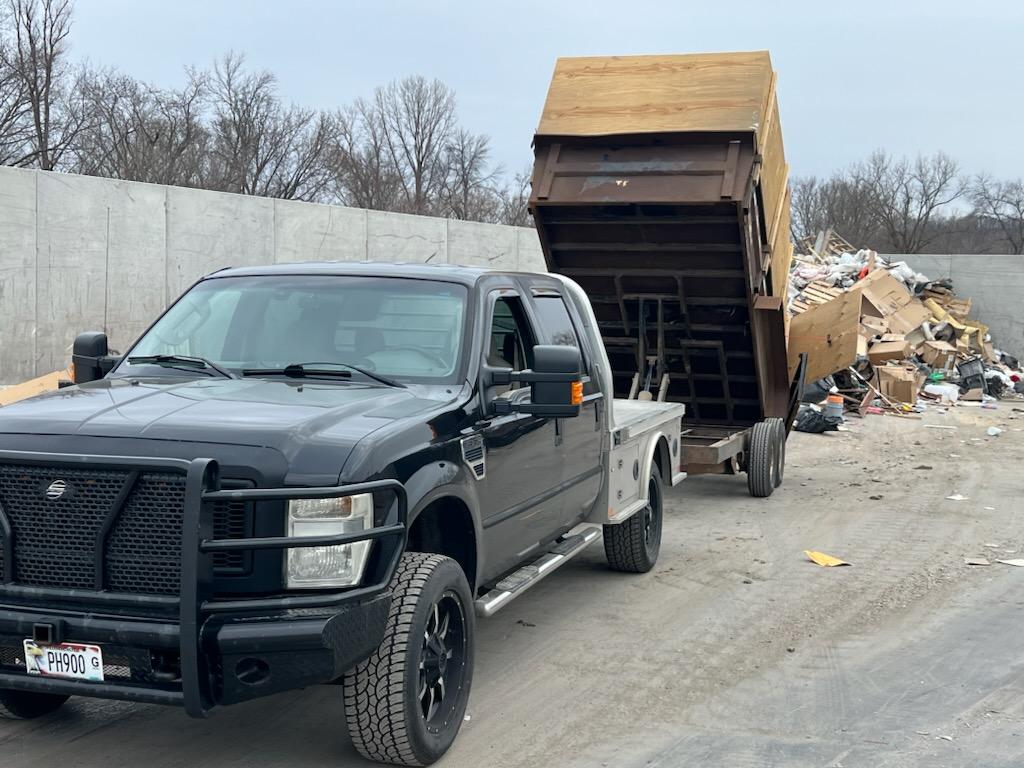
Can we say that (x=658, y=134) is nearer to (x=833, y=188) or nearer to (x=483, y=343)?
(x=483, y=343)

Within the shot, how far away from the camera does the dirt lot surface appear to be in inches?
191

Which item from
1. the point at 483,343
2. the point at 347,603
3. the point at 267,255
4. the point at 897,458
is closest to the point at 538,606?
the point at 483,343

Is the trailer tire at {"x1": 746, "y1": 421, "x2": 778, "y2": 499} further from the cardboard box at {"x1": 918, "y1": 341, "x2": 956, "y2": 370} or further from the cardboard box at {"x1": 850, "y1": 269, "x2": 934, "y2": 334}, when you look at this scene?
the cardboard box at {"x1": 918, "y1": 341, "x2": 956, "y2": 370}

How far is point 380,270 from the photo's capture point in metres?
5.98

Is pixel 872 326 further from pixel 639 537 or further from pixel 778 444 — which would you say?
pixel 639 537

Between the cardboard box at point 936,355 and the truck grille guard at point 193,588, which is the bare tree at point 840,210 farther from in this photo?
the truck grille guard at point 193,588

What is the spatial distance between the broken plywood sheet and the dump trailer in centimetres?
43

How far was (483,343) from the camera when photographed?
18.5 feet

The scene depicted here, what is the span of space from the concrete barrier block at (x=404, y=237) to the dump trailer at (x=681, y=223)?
455 inches

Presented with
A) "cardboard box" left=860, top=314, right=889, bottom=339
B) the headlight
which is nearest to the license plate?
the headlight

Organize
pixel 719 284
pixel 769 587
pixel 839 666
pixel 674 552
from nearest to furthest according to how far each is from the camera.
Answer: pixel 839 666, pixel 769 587, pixel 674 552, pixel 719 284

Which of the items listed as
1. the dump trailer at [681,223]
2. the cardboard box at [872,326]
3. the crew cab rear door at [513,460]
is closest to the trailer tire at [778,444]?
the dump trailer at [681,223]

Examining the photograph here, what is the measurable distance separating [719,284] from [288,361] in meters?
6.35

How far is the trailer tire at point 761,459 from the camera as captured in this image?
454 inches
